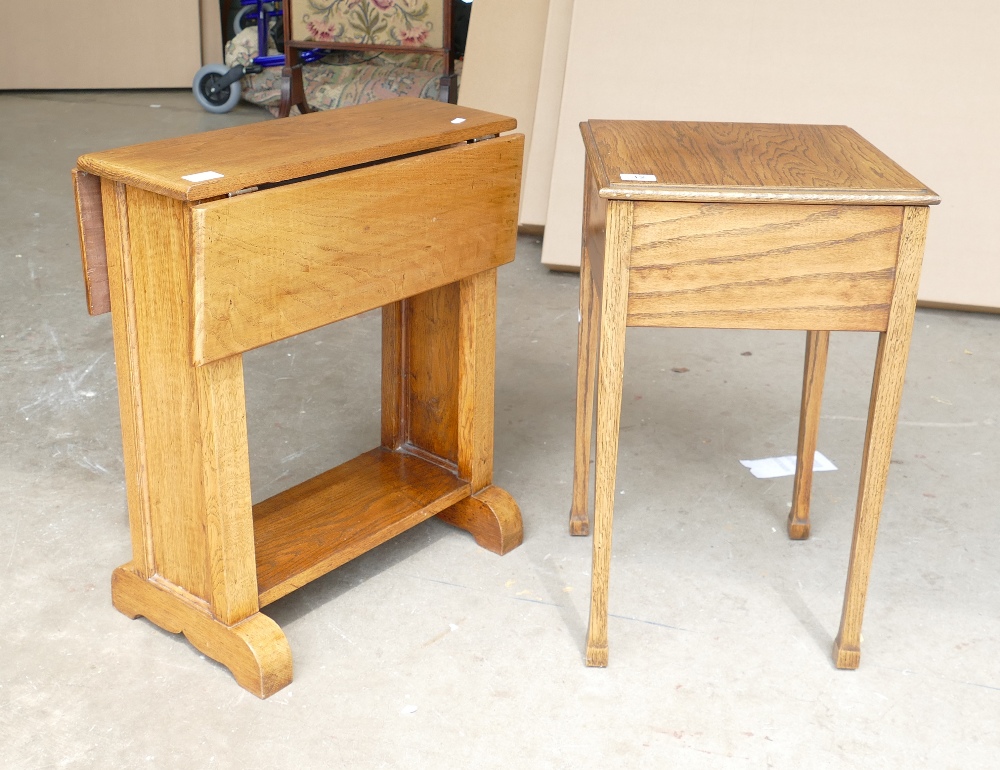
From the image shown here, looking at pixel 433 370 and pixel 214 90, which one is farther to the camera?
pixel 214 90

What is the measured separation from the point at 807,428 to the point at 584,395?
1.36ft

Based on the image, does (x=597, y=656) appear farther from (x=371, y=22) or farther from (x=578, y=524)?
(x=371, y=22)

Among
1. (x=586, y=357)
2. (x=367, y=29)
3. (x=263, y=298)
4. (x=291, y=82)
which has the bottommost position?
(x=586, y=357)

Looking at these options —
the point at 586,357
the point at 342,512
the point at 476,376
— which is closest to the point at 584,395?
the point at 586,357

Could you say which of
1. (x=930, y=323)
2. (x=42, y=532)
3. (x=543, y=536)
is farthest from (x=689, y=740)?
(x=930, y=323)

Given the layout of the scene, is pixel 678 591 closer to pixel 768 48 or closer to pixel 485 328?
pixel 485 328

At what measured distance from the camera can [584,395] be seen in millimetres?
2031

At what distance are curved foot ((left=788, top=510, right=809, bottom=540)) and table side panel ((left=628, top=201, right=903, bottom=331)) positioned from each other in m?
0.66

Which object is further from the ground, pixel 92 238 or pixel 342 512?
pixel 92 238

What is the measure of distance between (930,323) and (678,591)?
5.40ft

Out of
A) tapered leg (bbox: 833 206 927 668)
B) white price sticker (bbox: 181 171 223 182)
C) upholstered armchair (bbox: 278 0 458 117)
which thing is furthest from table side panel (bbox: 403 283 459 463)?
upholstered armchair (bbox: 278 0 458 117)

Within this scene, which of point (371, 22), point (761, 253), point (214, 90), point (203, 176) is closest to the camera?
point (203, 176)

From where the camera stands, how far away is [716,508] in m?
2.25

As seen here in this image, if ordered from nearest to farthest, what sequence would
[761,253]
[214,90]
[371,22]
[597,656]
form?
[761,253]
[597,656]
[371,22]
[214,90]
